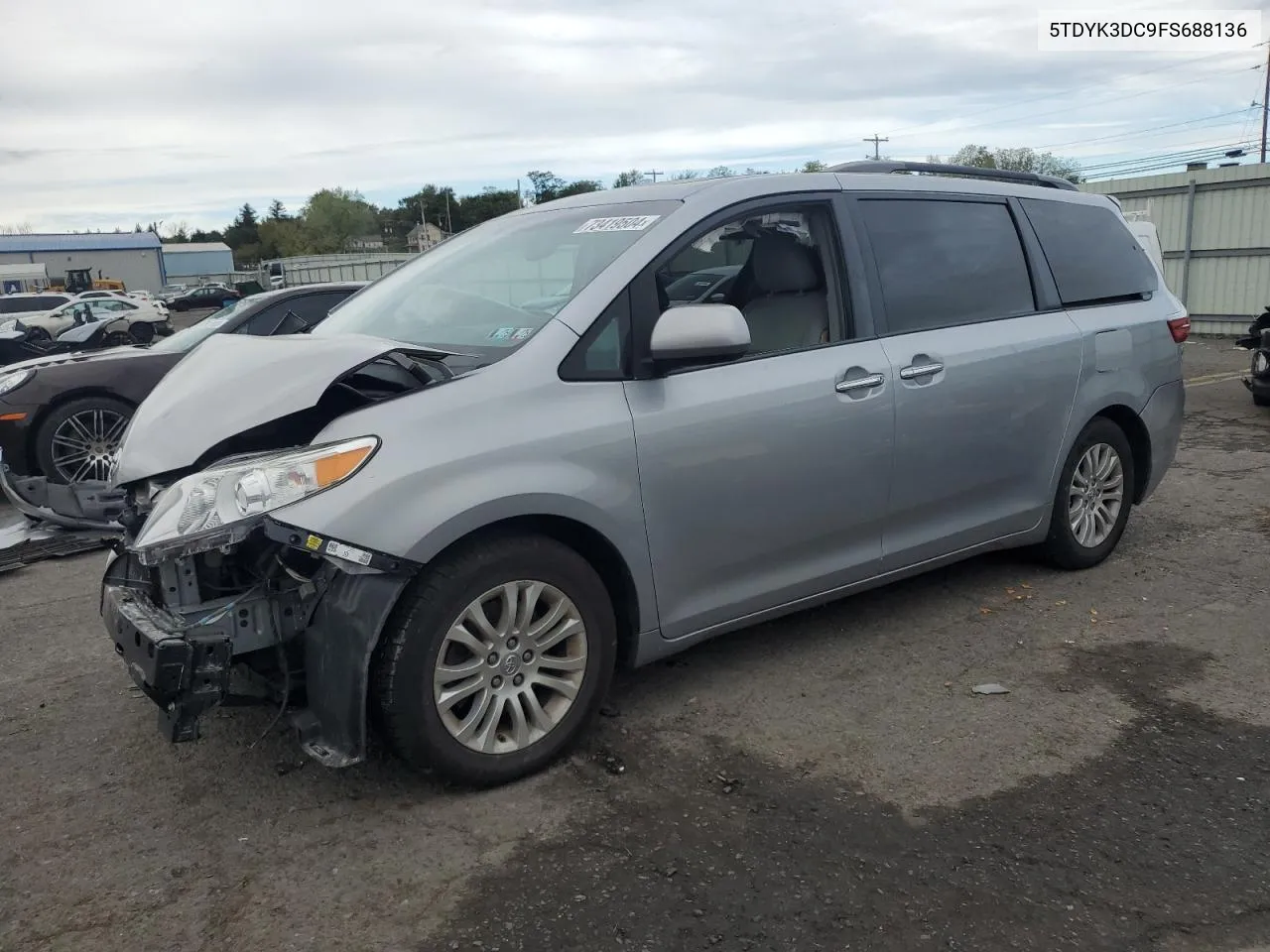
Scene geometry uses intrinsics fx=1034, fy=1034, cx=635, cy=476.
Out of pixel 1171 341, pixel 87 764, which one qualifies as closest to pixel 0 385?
pixel 87 764

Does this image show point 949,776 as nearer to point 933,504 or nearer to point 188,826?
point 933,504

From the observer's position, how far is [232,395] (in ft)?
10.5

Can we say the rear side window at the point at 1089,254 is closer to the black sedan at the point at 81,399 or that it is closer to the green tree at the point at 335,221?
Result: the black sedan at the point at 81,399

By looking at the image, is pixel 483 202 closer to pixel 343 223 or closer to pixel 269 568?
pixel 343 223

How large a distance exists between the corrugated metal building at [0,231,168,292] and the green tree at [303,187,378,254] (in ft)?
63.6

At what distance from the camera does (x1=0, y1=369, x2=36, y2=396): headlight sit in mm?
6887

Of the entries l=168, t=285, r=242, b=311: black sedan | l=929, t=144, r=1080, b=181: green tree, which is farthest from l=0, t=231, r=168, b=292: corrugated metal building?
l=929, t=144, r=1080, b=181: green tree

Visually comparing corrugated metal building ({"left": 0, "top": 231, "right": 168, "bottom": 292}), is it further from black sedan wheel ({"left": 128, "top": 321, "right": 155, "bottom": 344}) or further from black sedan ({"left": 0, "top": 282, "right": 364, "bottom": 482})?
black sedan ({"left": 0, "top": 282, "right": 364, "bottom": 482})

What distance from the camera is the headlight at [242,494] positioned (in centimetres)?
285

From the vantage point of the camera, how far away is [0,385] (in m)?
6.93

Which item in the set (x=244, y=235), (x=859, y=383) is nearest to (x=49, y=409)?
(x=859, y=383)

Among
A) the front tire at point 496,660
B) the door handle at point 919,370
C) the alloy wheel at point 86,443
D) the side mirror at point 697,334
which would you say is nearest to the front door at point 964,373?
the door handle at point 919,370

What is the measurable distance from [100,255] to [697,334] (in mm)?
87254

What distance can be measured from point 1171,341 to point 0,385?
7.20 meters
